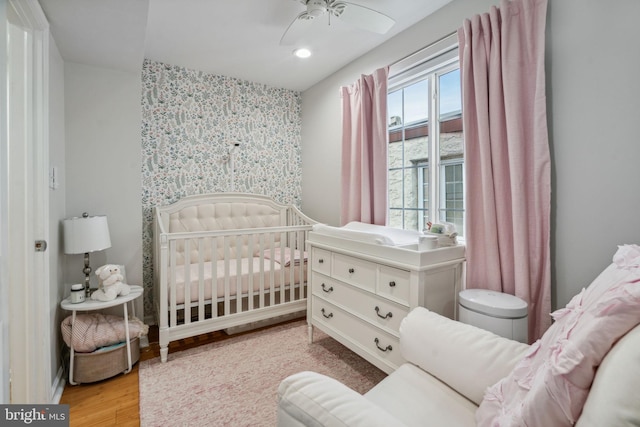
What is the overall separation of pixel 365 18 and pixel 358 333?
6.30 feet

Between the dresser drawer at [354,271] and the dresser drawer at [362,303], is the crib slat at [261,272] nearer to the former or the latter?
the dresser drawer at [362,303]

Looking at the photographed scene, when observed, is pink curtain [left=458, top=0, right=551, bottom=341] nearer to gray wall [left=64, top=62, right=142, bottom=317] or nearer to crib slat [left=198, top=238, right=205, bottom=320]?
crib slat [left=198, top=238, right=205, bottom=320]

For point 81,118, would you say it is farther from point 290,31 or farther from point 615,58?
point 615,58

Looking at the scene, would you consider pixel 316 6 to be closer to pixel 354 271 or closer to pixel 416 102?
pixel 416 102

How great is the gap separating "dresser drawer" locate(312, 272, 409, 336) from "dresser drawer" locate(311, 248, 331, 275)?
2.0 inches

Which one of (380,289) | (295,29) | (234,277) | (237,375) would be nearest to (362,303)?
(380,289)

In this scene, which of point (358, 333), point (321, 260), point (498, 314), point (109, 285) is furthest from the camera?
point (321, 260)

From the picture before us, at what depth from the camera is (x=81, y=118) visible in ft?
7.55

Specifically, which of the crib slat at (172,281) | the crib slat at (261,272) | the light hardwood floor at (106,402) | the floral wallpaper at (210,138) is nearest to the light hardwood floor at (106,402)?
the light hardwood floor at (106,402)

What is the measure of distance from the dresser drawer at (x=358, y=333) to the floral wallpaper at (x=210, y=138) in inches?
68.2

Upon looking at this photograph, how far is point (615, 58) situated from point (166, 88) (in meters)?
3.31

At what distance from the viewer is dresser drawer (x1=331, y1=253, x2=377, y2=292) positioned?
179cm

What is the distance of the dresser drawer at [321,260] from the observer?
2.16 metres

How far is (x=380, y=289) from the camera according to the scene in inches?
68.0
